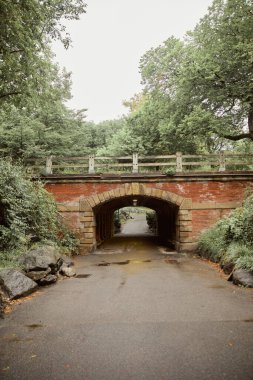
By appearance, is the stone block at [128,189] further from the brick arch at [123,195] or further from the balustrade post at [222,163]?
the balustrade post at [222,163]

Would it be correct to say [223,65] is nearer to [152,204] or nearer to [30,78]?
[30,78]

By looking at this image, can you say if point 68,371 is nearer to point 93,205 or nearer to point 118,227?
point 93,205

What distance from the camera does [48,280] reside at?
7941 mm

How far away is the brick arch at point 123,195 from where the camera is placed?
44.7 ft

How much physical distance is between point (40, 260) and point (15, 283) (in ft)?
4.76

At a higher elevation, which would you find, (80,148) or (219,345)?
(80,148)

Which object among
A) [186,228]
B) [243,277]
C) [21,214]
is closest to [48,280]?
[21,214]

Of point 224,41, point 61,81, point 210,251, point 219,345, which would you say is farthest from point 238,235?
point 61,81

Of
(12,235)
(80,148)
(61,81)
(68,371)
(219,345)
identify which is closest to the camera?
(68,371)

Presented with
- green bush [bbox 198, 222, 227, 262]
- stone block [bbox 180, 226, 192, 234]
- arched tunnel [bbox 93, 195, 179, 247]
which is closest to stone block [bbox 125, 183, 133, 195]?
arched tunnel [bbox 93, 195, 179, 247]

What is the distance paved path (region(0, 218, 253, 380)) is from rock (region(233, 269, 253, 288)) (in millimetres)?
243

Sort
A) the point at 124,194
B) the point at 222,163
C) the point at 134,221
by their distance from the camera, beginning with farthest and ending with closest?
the point at 134,221 → the point at 124,194 → the point at 222,163

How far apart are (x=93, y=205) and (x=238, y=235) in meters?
6.89

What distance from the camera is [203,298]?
6.43 m
